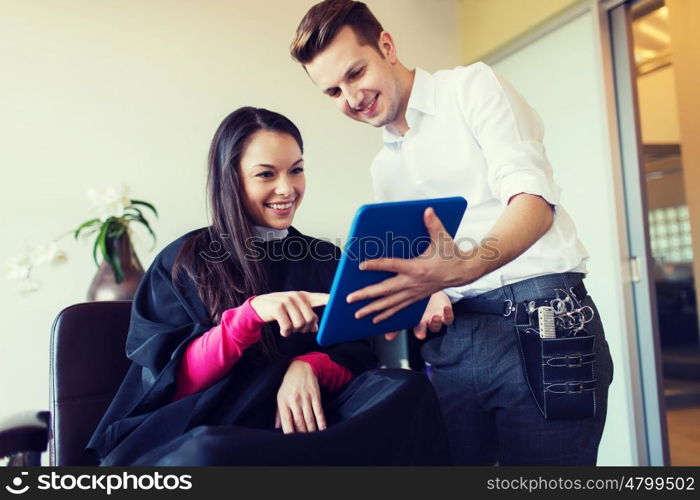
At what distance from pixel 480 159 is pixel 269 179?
45 cm

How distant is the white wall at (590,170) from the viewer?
82.7 inches

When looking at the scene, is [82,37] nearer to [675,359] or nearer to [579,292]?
[579,292]

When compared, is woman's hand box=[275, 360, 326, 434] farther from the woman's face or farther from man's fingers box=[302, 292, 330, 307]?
the woman's face

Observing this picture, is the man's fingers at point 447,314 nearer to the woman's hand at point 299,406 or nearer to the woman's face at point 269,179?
the woman's hand at point 299,406

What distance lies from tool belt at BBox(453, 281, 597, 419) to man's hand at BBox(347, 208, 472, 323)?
236 mm

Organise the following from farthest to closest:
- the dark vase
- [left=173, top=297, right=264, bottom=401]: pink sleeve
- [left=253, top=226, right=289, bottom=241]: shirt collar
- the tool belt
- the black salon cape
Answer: the dark vase
[left=253, top=226, right=289, bottom=241]: shirt collar
the tool belt
[left=173, top=297, right=264, bottom=401]: pink sleeve
the black salon cape

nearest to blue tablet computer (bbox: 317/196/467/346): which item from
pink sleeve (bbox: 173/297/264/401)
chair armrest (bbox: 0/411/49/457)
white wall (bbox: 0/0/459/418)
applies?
pink sleeve (bbox: 173/297/264/401)

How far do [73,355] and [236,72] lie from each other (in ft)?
4.82

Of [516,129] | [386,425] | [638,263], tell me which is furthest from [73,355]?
[638,263]

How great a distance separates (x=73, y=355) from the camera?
1292 mm

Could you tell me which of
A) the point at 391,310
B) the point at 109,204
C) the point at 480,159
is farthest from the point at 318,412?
the point at 109,204

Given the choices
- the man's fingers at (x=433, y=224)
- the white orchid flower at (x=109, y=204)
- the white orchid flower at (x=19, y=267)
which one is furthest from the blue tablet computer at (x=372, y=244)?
the white orchid flower at (x=19, y=267)

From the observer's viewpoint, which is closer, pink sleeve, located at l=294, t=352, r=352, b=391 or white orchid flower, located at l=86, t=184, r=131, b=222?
pink sleeve, located at l=294, t=352, r=352, b=391

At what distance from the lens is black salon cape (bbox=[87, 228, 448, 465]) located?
0.76m
